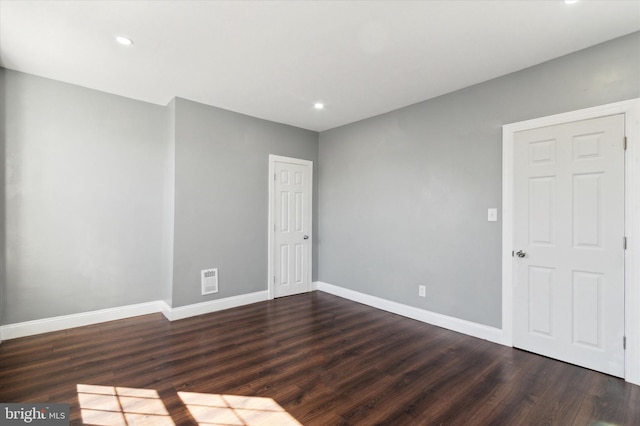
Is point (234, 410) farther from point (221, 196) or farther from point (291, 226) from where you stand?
point (291, 226)

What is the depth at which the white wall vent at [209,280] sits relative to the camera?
3967 mm

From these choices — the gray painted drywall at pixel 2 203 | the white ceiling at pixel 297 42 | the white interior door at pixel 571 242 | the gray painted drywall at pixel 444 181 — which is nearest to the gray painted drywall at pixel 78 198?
the gray painted drywall at pixel 2 203

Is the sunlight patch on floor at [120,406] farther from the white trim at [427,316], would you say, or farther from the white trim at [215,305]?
the white trim at [427,316]

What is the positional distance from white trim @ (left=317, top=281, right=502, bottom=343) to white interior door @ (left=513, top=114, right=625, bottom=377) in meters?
0.26

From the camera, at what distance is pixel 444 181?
357 cm

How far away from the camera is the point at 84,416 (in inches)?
76.4

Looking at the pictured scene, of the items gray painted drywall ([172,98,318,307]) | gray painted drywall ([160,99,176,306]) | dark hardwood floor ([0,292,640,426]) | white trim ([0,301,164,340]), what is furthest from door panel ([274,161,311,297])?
white trim ([0,301,164,340])

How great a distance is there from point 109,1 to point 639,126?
162 inches

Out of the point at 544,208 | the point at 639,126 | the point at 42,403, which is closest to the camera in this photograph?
the point at 42,403

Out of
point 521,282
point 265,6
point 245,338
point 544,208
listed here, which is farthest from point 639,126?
point 245,338

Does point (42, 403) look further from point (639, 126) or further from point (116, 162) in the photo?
point (639, 126)

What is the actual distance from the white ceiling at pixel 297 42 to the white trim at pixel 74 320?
2721 millimetres

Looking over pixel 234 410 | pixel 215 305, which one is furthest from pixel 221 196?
pixel 234 410

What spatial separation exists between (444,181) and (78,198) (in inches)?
173
